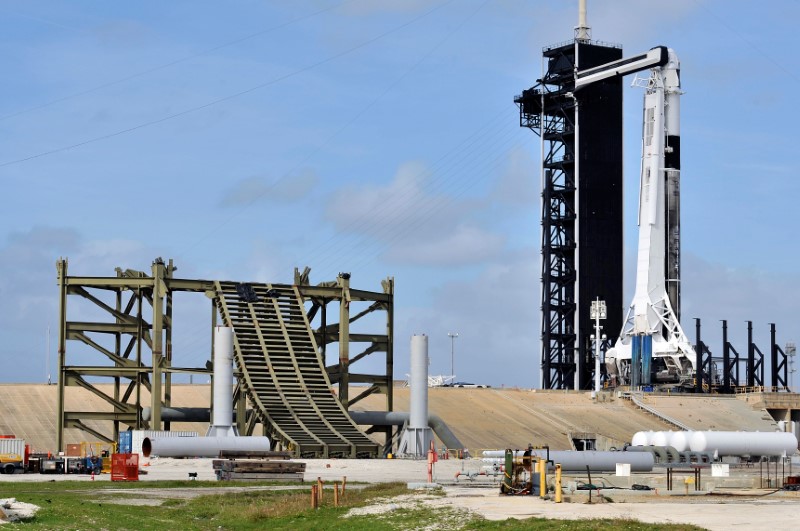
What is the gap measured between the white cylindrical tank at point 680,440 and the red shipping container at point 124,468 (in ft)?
103

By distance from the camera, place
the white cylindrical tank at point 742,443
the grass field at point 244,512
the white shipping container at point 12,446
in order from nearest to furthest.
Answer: the grass field at point 244,512, the white shipping container at point 12,446, the white cylindrical tank at point 742,443

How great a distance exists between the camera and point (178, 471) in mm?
65188

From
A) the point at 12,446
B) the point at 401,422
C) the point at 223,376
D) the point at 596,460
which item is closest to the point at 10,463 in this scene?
the point at 12,446

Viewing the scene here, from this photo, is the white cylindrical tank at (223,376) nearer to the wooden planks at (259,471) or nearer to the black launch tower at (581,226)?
the wooden planks at (259,471)

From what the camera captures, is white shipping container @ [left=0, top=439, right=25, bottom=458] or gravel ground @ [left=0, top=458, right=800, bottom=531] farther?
white shipping container @ [left=0, top=439, right=25, bottom=458]

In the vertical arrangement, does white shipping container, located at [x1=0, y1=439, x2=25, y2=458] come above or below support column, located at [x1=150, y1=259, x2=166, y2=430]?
below

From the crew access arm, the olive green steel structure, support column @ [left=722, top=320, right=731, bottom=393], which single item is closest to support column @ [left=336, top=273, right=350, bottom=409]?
the olive green steel structure

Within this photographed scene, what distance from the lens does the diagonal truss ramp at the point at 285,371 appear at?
77.1 m

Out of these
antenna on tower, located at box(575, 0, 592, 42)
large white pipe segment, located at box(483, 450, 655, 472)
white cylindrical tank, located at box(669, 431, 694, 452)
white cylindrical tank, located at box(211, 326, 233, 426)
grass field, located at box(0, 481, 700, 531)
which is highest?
antenna on tower, located at box(575, 0, 592, 42)

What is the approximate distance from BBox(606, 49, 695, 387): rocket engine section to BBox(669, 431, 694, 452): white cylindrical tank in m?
43.2

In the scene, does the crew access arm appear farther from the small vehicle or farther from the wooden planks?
the small vehicle

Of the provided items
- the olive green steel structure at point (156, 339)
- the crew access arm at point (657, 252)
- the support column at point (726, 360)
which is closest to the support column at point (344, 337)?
the olive green steel structure at point (156, 339)

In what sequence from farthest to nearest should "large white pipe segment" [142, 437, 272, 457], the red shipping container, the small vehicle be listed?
"large white pipe segment" [142, 437, 272, 457], the small vehicle, the red shipping container

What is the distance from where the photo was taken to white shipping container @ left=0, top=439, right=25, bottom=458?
65.4 meters
